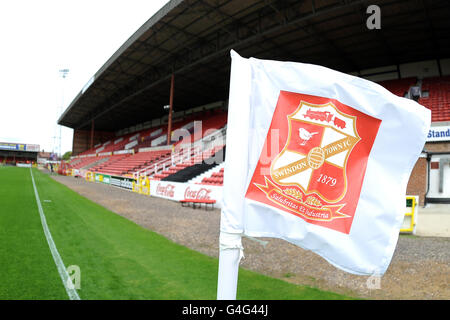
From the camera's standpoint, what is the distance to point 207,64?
73.0ft

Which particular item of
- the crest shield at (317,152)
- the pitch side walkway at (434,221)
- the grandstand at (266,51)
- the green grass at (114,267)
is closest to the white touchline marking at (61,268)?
the green grass at (114,267)

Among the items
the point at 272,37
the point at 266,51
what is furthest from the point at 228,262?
the point at 266,51

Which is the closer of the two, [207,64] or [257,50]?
[257,50]

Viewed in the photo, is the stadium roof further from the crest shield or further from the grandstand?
the crest shield

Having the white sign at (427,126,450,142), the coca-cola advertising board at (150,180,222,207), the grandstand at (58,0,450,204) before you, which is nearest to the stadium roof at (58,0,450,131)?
the grandstand at (58,0,450,204)

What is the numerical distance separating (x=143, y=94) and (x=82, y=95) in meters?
10.7

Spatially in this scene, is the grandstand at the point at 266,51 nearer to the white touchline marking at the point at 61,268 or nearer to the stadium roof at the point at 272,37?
the stadium roof at the point at 272,37

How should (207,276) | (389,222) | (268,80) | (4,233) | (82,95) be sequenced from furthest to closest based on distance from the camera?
1. (82,95)
2. (4,233)
3. (207,276)
4. (268,80)
5. (389,222)

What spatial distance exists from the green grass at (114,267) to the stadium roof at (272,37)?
12.8 metres

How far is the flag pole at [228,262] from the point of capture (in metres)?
1.58

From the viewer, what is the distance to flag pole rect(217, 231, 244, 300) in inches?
62.2

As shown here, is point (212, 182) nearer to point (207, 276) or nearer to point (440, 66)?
point (207, 276)

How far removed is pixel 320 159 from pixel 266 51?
63.4ft
